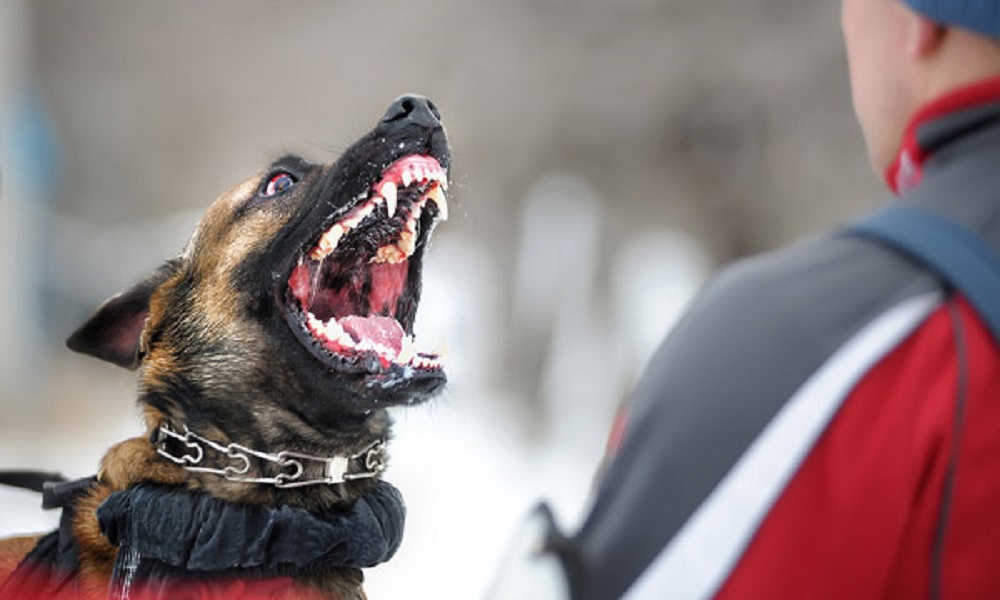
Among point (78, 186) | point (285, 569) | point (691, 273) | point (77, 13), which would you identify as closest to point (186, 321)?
point (285, 569)

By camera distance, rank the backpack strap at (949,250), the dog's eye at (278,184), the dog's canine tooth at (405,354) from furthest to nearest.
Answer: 1. the dog's eye at (278,184)
2. the dog's canine tooth at (405,354)
3. the backpack strap at (949,250)

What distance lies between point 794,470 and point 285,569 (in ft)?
1.76

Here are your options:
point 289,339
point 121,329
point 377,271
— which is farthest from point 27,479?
point 377,271

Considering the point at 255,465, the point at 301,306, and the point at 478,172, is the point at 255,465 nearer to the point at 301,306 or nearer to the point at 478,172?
the point at 301,306

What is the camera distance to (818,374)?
1.65 ft

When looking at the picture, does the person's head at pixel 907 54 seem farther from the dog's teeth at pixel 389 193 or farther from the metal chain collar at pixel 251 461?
the metal chain collar at pixel 251 461

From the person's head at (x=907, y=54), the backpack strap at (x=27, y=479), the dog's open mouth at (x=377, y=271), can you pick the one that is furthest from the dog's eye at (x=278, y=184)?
the person's head at (x=907, y=54)

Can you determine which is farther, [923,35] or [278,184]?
[278,184]

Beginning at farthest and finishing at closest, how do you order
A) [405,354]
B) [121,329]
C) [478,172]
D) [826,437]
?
[478,172], [121,329], [405,354], [826,437]

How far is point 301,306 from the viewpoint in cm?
97

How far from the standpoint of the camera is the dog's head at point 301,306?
909mm

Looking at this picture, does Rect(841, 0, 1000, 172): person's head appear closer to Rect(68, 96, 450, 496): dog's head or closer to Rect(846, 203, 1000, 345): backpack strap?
Rect(846, 203, 1000, 345): backpack strap

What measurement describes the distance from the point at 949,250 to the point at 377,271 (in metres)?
0.54

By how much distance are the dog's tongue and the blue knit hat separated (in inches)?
20.1
